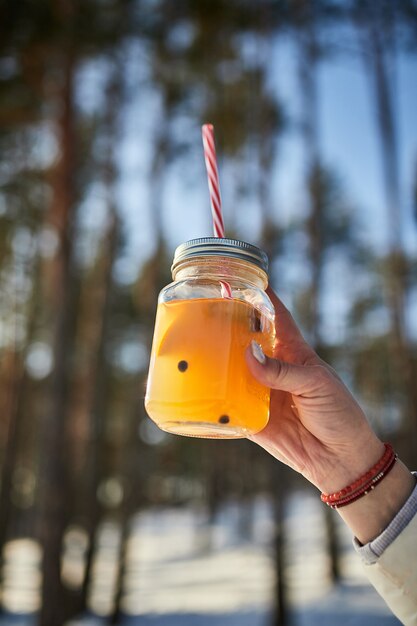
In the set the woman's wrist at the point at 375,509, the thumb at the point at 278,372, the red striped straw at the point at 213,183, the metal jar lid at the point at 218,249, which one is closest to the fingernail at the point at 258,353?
the thumb at the point at 278,372

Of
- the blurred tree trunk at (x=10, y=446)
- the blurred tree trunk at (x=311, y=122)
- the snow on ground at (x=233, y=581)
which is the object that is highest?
the blurred tree trunk at (x=311, y=122)

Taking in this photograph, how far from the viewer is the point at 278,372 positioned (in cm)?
122

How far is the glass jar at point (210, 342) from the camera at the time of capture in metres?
1.21

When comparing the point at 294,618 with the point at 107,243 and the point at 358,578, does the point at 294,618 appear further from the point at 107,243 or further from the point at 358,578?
the point at 107,243

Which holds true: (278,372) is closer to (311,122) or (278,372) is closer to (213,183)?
(213,183)

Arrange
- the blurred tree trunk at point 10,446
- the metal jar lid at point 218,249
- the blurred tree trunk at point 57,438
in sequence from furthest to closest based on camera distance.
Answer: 1. the blurred tree trunk at point 10,446
2. the blurred tree trunk at point 57,438
3. the metal jar lid at point 218,249

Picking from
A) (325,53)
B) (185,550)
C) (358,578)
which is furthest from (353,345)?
(325,53)

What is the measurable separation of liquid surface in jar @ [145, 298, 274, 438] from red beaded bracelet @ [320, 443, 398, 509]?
30cm

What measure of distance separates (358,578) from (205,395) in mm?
11575

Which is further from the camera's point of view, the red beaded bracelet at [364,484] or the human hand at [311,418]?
the red beaded bracelet at [364,484]

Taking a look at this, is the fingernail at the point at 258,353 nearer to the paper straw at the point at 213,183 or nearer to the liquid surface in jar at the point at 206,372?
the liquid surface in jar at the point at 206,372

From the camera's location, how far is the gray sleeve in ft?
4.45

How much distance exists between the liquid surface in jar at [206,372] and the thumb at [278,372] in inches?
1.3

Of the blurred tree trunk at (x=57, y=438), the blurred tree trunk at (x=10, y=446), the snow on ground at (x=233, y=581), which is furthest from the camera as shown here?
the blurred tree trunk at (x=10, y=446)
